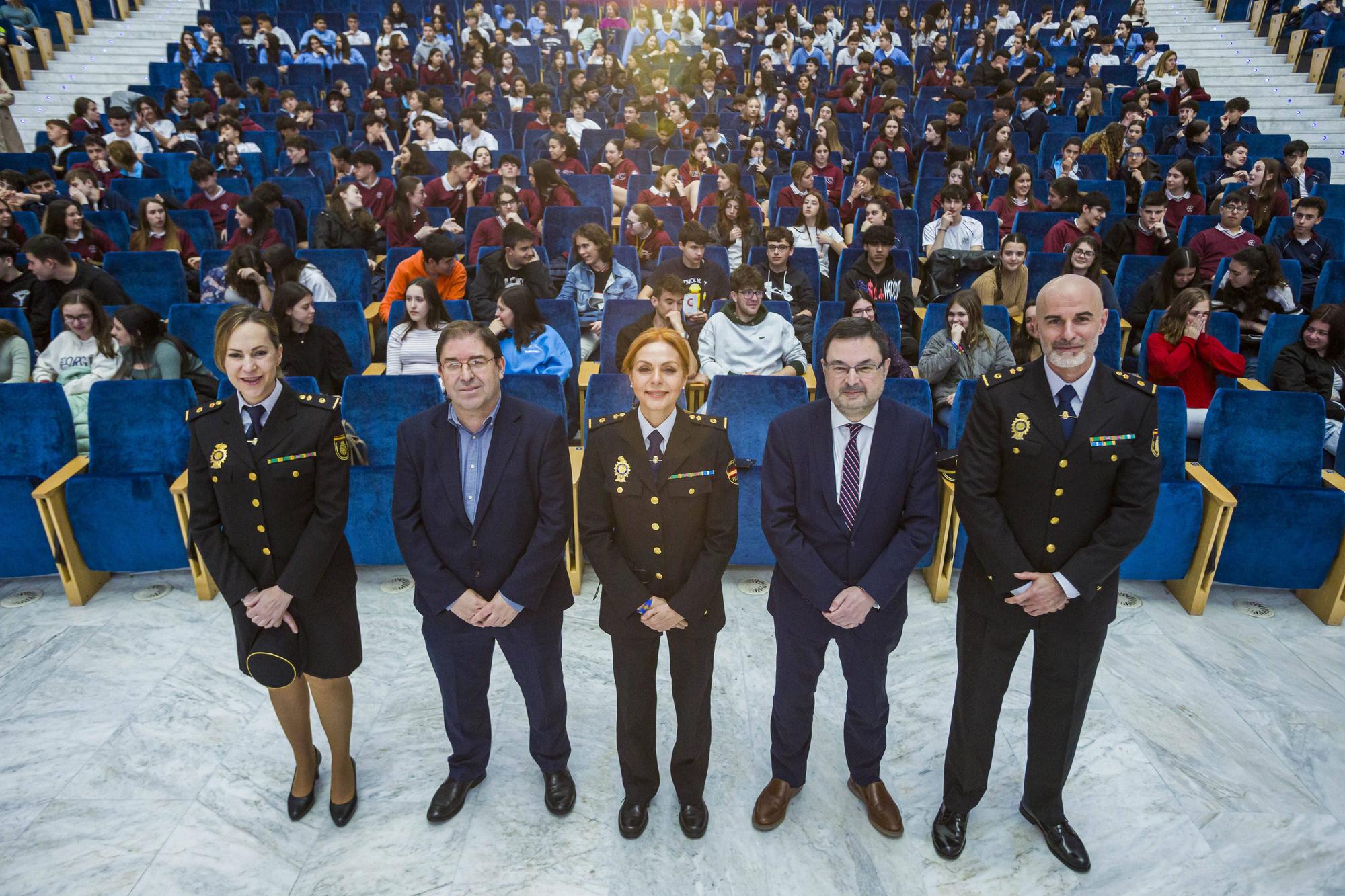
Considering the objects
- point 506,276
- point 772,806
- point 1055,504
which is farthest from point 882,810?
point 506,276

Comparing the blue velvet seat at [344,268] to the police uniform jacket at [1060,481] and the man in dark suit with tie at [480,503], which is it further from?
the police uniform jacket at [1060,481]

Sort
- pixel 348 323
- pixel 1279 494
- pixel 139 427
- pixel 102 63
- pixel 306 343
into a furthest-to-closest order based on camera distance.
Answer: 1. pixel 102 63
2. pixel 348 323
3. pixel 306 343
4. pixel 139 427
5. pixel 1279 494

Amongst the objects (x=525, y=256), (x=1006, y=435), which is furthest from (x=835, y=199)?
(x=1006, y=435)

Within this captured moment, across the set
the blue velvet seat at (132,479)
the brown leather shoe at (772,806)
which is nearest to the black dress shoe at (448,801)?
the brown leather shoe at (772,806)

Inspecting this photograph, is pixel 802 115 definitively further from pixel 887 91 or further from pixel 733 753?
pixel 733 753

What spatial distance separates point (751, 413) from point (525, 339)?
113 cm

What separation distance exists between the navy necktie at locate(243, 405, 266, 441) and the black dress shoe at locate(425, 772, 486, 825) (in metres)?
1.05

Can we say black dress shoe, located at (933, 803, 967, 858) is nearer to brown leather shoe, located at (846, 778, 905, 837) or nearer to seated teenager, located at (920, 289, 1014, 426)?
brown leather shoe, located at (846, 778, 905, 837)

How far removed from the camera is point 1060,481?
1853mm

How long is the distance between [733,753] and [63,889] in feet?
5.65

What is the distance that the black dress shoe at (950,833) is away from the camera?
2113mm

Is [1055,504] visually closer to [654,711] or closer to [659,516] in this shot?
[659,516]

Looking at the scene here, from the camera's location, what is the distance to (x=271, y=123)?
26.3 ft

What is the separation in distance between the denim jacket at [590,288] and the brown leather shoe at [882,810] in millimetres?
3124
